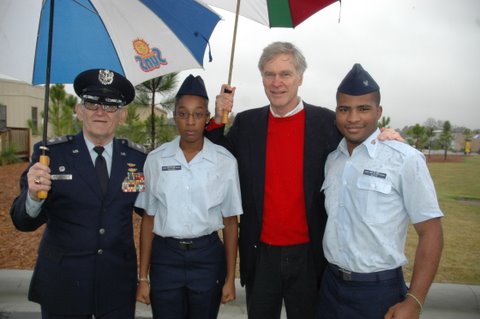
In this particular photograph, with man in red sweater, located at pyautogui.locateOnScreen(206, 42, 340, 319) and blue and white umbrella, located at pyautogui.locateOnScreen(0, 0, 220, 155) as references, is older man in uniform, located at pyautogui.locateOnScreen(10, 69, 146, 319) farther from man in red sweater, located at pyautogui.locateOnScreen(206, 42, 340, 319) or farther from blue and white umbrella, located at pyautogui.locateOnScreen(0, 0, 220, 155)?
man in red sweater, located at pyautogui.locateOnScreen(206, 42, 340, 319)

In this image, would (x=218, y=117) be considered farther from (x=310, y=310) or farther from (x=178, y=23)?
(x=310, y=310)

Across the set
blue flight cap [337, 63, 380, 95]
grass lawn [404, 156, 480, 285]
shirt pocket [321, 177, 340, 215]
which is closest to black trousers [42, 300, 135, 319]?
shirt pocket [321, 177, 340, 215]

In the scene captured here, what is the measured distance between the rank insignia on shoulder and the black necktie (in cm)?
12

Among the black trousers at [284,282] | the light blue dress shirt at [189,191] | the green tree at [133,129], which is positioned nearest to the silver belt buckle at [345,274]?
the black trousers at [284,282]

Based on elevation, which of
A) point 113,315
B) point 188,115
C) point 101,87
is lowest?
point 113,315

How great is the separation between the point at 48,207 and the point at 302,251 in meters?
1.74

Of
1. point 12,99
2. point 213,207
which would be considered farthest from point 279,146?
point 12,99

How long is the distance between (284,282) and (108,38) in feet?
7.43

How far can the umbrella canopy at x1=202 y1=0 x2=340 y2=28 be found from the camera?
3.02 m

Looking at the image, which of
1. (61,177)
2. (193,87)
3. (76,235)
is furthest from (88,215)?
(193,87)

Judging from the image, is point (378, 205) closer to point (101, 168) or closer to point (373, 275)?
point (373, 275)

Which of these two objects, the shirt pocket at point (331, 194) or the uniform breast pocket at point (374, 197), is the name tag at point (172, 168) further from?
the uniform breast pocket at point (374, 197)

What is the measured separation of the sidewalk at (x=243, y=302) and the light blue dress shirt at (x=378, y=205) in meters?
1.84

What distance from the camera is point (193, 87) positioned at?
2705mm
